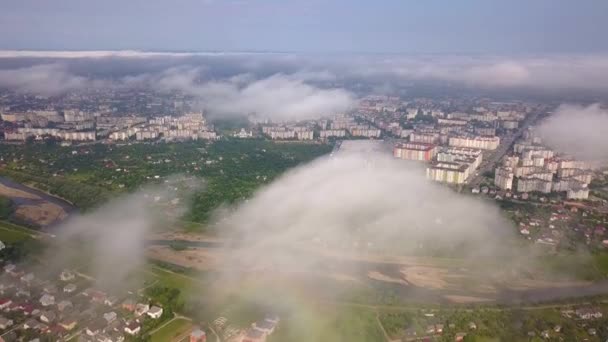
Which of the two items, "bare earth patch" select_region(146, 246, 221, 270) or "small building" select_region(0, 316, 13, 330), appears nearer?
"small building" select_region(0, 316, 13, 330)

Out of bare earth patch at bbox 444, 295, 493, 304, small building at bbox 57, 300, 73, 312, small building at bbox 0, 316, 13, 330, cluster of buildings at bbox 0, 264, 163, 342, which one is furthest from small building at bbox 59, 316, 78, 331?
bare earth patch at bbox 444, 295, 493, 304

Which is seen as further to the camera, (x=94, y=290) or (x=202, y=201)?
(x=202, y=201)

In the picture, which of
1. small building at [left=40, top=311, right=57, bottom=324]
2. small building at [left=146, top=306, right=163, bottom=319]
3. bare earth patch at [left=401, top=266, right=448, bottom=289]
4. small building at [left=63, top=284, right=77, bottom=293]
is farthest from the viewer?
bare earth patch at [left=401, top=266, right=448, bottom=289]

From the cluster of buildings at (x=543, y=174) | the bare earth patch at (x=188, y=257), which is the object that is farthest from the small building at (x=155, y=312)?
the cluster of buildings at (x=543, y=174)

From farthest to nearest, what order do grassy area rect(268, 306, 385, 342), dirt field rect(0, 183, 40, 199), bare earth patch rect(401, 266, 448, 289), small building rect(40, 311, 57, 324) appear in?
dirt field rect(0, 183, 40, 199) < bare earth patch rect(401, 266, 448, 289) < small building rect(40, 311, 57, 324) < grassy area rect(268, 306, 385, 342)

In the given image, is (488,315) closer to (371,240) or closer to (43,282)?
(371,240)

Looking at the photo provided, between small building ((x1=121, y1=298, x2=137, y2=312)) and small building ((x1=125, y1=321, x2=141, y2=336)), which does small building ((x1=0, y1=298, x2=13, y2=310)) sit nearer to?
small building ((x1=121, y1=298, x2=137, y2=312))

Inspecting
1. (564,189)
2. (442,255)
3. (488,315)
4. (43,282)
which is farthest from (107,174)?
(564,189)
